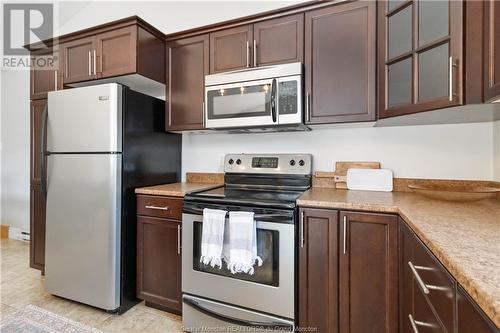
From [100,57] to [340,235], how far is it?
7.33ft

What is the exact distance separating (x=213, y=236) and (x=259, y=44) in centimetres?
139

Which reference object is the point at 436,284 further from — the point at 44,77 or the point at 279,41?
the point at 44,77

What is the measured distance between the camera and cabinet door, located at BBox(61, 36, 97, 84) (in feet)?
7.20

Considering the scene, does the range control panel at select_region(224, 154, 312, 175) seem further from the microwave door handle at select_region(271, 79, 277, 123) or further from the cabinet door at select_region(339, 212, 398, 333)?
the cabinet door at select_region(339, 212, 398, 333)

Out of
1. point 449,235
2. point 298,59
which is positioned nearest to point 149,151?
point 298,59

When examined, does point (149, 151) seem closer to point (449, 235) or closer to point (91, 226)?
point (91, 226)

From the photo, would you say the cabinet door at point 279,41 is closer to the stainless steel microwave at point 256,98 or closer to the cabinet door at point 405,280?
the stainless steel microwave at point 256,98

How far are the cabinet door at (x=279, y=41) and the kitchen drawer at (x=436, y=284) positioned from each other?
4.63 feet

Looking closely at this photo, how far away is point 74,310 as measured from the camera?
1.98 m

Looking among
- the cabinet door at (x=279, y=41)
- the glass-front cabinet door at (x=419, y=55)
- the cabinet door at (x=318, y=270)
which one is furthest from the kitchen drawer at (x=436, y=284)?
the cabinet door at (x=279, y=41)

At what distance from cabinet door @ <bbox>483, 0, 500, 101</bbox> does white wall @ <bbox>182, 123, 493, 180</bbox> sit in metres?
0.73

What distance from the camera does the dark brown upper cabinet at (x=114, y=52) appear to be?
2016mm

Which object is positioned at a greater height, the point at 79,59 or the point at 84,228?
the point at 79,59

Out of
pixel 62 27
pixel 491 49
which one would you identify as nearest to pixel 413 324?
pixel 491 49
